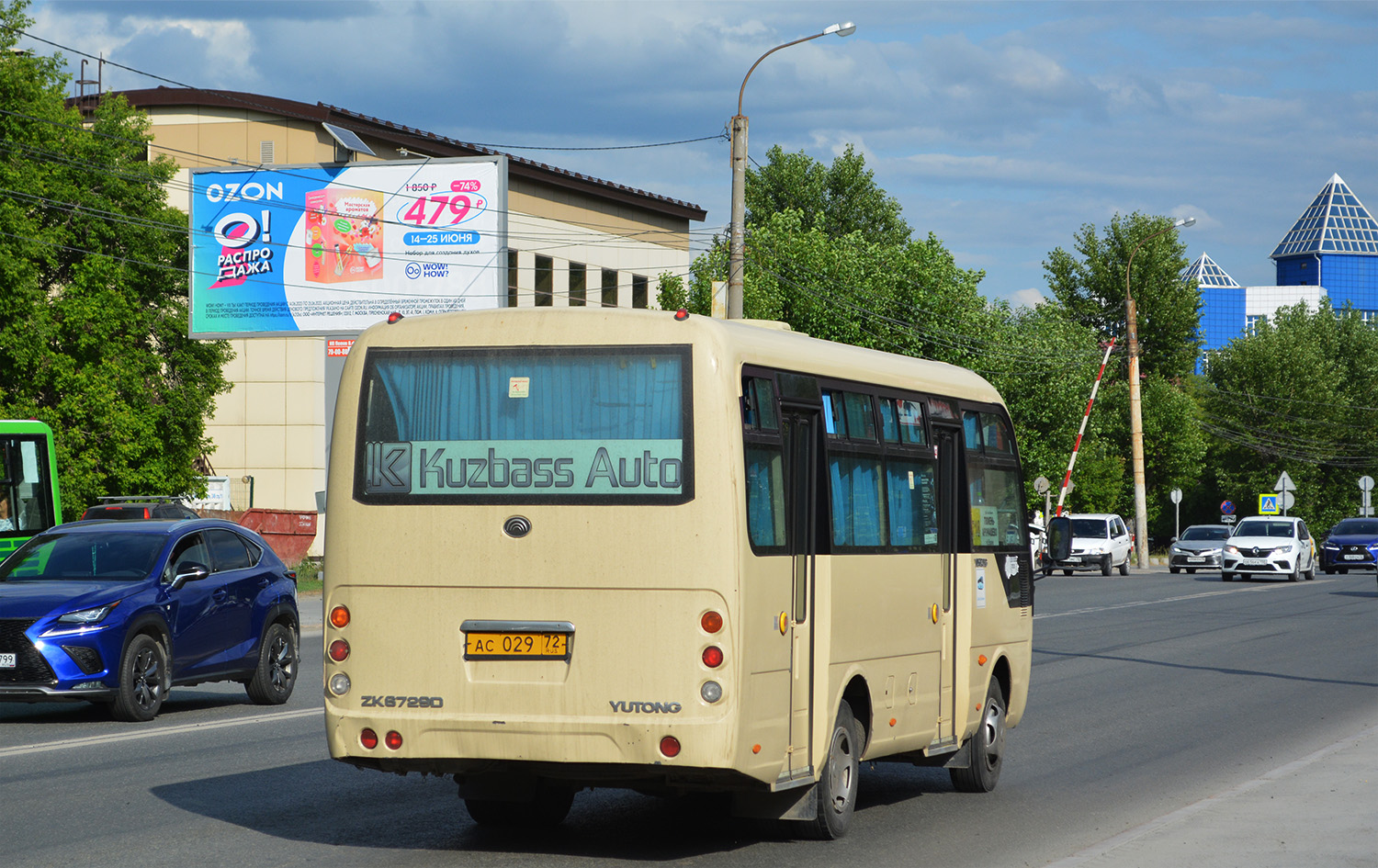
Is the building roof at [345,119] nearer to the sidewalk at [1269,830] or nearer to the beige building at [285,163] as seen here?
the beige building at [285,163]

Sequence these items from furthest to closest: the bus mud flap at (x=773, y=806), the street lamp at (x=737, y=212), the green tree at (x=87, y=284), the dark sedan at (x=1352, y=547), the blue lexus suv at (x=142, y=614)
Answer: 1. the dark sedan at (x=1352, y=547)
2. the green tree at (x=87, y=284)
3. the street lamp at (x=737, y=212)
4. the blue lexus suv at (x=142, y=614)
5. the bus mud flap at (x=773, y=806)

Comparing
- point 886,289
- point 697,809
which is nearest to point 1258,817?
point 697,809

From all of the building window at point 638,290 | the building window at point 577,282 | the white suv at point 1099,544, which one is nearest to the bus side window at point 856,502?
the white suv at point 1099,544

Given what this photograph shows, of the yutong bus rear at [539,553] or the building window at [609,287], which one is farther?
the building window at [609,287]

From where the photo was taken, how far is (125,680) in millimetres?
13727

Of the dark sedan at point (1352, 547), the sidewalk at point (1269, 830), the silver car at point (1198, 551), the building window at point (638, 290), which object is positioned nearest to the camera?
the sidewalk at point (1269, 830)

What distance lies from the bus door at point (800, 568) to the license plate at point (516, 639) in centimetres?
113

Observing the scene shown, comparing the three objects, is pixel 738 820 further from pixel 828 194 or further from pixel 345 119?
pixel 828 194

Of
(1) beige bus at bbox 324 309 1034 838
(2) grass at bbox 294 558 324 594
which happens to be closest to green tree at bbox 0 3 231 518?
(2) grass at bbox 294 558 324 594

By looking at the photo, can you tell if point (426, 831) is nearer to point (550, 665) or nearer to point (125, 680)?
point (550, 665)

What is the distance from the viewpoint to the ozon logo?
36.2 metres

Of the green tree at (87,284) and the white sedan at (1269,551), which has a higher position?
the green tree at (87,284)

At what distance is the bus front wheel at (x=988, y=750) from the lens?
10797 millimetres

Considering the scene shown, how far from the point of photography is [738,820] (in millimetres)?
9516
